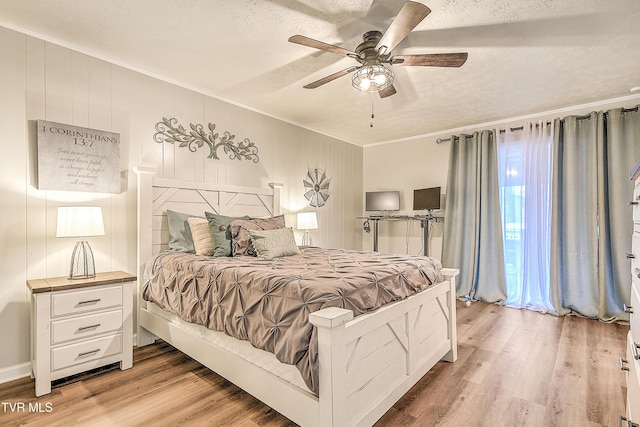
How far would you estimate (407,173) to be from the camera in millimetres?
5184

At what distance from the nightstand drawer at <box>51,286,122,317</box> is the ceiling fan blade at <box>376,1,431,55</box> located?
2504mm

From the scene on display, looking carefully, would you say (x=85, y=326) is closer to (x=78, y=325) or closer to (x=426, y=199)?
(x=78, y=325)

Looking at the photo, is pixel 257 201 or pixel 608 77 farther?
pixel 257 201

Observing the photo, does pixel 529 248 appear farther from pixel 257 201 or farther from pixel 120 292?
pixel 120 292

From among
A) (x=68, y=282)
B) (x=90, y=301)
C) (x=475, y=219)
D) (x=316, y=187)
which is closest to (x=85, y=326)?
(x=90, y=301)

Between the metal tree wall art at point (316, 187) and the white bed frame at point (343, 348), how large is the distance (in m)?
1.89

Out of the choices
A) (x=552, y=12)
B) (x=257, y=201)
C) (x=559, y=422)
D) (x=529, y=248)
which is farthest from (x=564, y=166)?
(x=257, y=201)

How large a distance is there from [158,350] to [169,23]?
8.35 ft

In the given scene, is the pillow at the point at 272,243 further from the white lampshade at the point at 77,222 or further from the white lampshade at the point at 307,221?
the white lampshade at the point at 307,221

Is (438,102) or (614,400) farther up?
(438,102)

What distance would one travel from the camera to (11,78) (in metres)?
2.24

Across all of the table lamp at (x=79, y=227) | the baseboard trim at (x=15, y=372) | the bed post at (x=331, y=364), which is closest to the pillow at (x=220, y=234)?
the table lamp at (x=79, y=227)

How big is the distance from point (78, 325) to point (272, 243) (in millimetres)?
1444

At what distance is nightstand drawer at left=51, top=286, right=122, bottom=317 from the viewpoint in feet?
6.74
